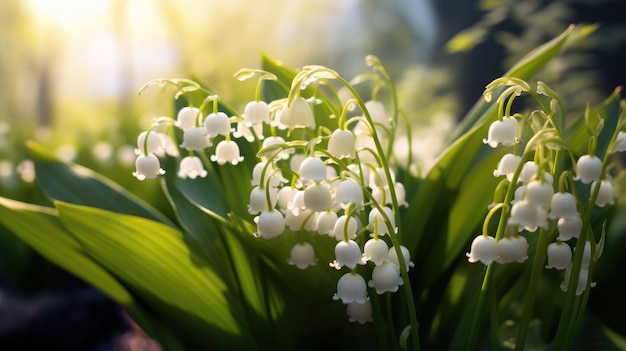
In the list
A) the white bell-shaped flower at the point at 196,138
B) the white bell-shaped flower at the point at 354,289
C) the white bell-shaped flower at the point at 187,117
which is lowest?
the white bell-shaped flower at the point at 354,289

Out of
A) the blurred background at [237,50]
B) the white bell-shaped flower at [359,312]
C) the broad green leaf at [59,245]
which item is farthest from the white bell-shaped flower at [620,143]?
the blurred background at [237,50]

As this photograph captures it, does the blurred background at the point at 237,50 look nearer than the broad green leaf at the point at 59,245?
No

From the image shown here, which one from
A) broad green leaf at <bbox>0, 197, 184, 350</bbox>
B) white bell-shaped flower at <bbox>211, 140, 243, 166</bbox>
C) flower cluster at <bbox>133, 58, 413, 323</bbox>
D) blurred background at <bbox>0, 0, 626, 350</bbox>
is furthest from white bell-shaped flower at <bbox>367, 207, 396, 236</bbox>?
blurred background at <bbox>0, 0, 626, 350</bbox>

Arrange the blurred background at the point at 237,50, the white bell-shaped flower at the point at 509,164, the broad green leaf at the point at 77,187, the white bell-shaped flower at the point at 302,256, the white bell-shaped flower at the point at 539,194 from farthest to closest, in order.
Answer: the blurred background at the point at 237,50 < the broad green leaf at the point at 77,187 < the white bell-shaped flower at the point at 302,256 < the white bell-shaped flower at the point at 509,164 < the white bell-shaped flower at the point at 539,194

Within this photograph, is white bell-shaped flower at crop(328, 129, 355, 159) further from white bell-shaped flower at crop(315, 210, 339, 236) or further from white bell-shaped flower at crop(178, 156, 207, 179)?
white bell-shaped flower at crop(178, 156, 207, 179)

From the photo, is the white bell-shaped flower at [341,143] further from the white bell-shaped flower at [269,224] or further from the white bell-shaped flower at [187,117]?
the white bell-shaped flower at [187,117]

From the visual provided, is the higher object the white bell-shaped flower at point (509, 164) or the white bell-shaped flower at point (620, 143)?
the white bell-shaped flower at point (620, 143)

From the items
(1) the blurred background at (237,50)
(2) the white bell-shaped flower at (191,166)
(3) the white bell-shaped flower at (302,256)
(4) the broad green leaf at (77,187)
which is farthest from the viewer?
(1) the blurred background at (237,50)
